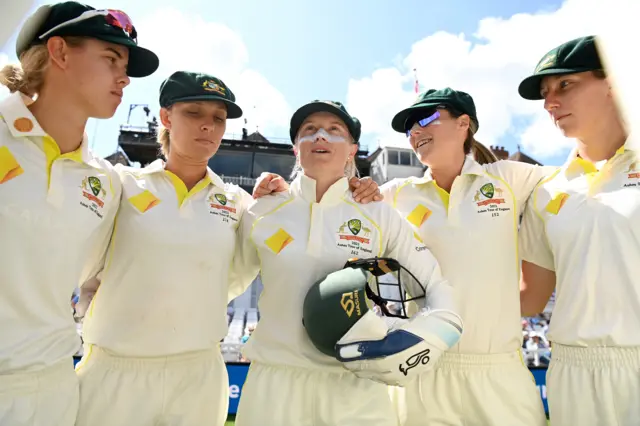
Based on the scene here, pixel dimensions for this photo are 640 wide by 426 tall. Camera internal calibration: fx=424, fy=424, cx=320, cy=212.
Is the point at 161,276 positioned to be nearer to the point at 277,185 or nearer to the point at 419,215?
the point at 277,185

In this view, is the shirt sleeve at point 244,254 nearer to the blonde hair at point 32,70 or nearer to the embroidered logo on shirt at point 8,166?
the embroidered logo on shirt at point 8,166

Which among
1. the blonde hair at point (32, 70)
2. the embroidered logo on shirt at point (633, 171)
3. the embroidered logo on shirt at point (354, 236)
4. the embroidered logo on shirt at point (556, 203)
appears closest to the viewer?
the blonde hair at point (32, 70)

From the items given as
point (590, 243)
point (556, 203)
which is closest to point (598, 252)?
point (590, 243)

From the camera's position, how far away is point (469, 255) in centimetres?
288

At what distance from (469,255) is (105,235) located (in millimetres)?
2423

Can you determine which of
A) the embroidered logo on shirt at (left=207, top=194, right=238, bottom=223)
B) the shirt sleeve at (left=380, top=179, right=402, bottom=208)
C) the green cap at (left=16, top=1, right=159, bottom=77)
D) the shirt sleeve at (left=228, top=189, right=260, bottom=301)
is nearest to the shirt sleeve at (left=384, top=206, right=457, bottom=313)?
the shirt sleeve at (left=380, top=179, right=402, bottom=208)

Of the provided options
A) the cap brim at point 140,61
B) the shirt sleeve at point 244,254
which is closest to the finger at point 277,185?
the shirt sleeve at point 244,254

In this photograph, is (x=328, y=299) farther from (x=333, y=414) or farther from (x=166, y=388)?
(x=166, y=388)

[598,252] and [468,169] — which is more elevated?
[468,169]

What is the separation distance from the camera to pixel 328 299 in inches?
87.3

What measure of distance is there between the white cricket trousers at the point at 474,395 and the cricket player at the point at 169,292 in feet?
4.27

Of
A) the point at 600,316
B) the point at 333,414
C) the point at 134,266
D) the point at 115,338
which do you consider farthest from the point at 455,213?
the point at 115,338

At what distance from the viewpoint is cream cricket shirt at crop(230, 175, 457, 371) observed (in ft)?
8.30

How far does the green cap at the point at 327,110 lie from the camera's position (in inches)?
114
